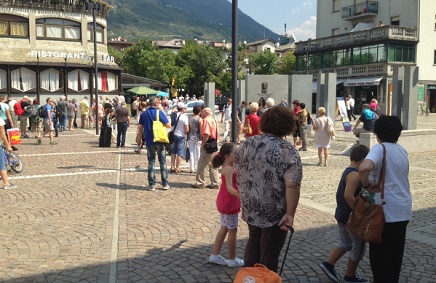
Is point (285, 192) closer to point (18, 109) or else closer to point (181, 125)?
point (181, 125)

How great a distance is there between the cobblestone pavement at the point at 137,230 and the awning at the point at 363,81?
35.2m

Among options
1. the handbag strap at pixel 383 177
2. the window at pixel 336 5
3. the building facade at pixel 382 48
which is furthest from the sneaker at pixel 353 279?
the window at pixel 336 5

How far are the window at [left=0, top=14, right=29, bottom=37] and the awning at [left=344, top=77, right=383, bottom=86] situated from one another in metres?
30.2

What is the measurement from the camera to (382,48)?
4588 cm

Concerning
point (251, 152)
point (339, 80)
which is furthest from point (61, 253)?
point (339, 80)

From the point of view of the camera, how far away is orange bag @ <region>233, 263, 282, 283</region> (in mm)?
3309

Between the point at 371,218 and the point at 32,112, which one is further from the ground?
the point at 32,112

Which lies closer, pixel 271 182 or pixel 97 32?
pixel 271 182

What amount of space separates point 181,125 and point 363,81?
1521 inches

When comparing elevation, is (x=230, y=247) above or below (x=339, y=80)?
below

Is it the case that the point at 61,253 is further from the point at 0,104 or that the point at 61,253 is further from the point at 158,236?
the point at 0,104

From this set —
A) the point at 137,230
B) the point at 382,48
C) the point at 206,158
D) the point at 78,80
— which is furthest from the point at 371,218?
the point at 382,48

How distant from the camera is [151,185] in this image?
31.9 feet

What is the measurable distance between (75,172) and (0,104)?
493cm
